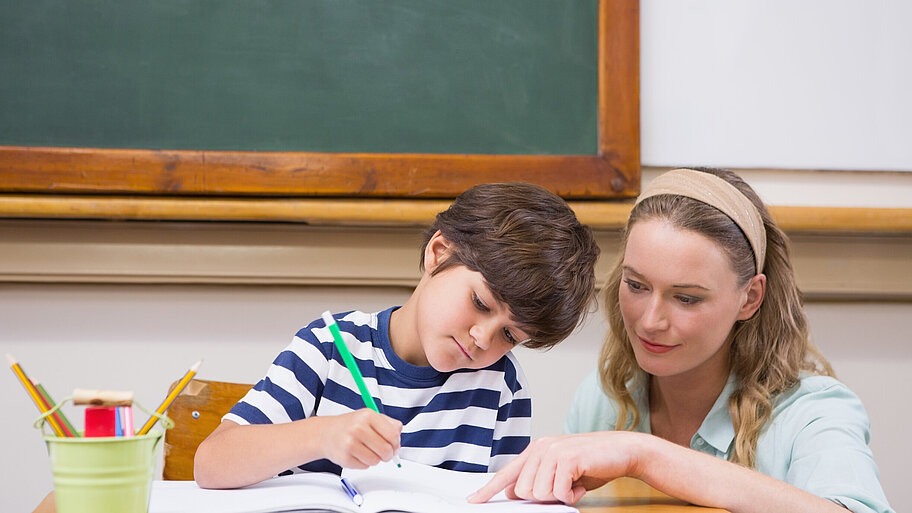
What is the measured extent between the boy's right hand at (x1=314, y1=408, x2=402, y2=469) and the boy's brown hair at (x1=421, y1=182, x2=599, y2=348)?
277 millimetres

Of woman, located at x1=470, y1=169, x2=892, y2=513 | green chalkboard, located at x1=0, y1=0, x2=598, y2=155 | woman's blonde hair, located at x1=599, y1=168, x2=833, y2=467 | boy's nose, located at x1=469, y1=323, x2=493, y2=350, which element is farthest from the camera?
green chalkboard, located at x1=0, y1=0, x2=598, y2=155

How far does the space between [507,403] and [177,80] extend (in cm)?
90

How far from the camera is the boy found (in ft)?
3.27

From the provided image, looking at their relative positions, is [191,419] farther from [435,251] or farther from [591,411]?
[591,411]

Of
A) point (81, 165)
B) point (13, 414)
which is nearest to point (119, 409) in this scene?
point (81, 165)

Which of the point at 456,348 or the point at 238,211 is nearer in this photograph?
the point at 456,348

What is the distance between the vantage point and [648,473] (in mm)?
855

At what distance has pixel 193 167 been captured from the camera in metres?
1.53

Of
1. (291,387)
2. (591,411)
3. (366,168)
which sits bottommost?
(591,411)

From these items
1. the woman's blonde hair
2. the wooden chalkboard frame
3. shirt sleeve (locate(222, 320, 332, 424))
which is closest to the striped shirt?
shirt sleeve (locate(222, 320, 332, 424))

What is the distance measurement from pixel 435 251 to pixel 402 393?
0.19 meters

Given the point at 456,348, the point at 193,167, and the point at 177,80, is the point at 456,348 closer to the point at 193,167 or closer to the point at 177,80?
the point at 193,167

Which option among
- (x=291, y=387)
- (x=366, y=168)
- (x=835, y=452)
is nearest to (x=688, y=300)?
(x=835, y=452)

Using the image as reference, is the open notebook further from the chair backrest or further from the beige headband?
the beige headband
